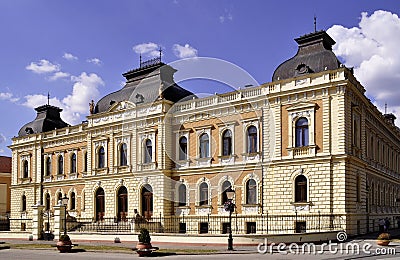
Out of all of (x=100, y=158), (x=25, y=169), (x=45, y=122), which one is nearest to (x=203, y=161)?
(x=100, y=158)

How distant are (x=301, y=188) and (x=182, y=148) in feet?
36.3

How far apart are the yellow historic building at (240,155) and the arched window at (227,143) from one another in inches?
2.9

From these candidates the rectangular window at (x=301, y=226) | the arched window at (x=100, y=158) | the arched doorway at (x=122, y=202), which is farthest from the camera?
the arched window at (x=100, y=158)

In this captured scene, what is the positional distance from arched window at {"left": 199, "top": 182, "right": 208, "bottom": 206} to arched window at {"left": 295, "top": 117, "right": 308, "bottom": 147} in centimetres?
834

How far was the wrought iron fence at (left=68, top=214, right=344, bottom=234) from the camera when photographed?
30141mm

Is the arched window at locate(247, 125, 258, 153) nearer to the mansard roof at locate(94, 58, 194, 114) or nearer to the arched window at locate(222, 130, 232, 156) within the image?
the arched window at locate(222, 130, 232, 156)

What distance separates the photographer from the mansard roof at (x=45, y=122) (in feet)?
171

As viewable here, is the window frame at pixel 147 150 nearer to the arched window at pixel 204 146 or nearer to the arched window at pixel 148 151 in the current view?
the arched window at pixel 148 151

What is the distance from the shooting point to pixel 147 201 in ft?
132

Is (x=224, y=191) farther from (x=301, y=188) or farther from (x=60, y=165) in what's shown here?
(x=60, y=165)

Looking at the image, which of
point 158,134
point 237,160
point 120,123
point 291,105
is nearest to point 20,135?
point 120,123

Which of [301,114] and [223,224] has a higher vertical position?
[301,114]

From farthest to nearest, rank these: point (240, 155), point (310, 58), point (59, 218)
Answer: point (240, 155)
point (59, 218)
point (310, 58)

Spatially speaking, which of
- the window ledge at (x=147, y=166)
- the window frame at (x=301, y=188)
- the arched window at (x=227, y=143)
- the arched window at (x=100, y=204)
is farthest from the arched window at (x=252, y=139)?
the arched window at (x=100, y=204)
